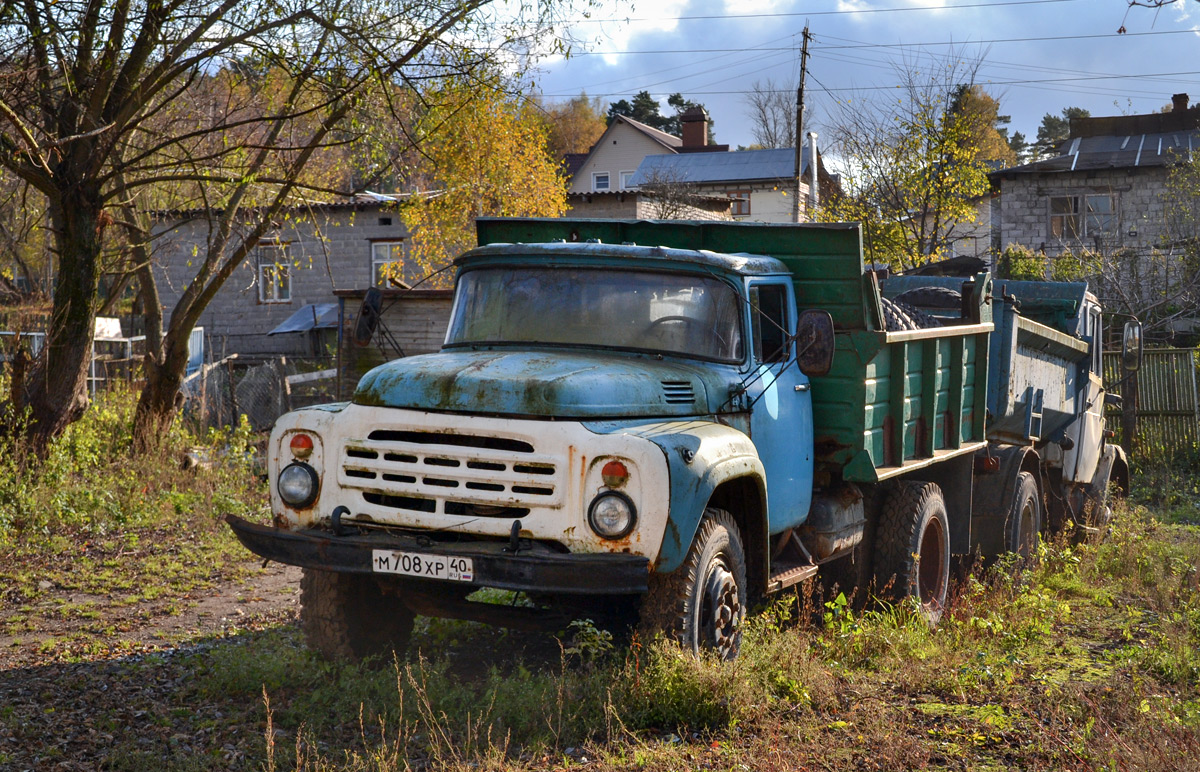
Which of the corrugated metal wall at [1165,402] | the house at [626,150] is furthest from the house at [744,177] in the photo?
the corrugated metal wall at [1165,402]

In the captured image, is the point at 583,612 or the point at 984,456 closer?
the point at 583,612

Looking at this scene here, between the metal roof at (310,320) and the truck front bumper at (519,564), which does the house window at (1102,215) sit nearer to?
the metal roof at (310,320)

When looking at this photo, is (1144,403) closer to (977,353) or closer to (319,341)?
(977,353)

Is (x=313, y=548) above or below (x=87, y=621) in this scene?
above

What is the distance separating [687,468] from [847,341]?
6.37 feet

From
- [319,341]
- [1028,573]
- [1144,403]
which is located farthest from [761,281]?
[319,341]

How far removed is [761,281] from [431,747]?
10.2 feet

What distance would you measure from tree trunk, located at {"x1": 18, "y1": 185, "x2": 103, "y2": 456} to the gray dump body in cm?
733

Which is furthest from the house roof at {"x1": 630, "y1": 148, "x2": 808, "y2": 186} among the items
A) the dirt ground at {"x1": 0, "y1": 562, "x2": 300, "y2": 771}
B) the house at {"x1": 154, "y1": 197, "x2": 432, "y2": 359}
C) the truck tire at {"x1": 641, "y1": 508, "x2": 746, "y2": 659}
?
the truck tire at {"x1": 641, "y1": 508, "x2": 746, "y2": 659}

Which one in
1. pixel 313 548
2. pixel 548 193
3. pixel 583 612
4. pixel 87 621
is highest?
pixel 548 193

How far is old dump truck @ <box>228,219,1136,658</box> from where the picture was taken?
496 cm

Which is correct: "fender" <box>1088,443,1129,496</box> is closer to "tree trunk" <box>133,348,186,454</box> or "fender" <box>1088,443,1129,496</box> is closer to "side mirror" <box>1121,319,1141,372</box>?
"side mirror" <box>1121,319,1141,372</box>

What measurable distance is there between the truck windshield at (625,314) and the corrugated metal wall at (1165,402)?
11879 millimetres

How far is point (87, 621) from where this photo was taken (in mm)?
7195
